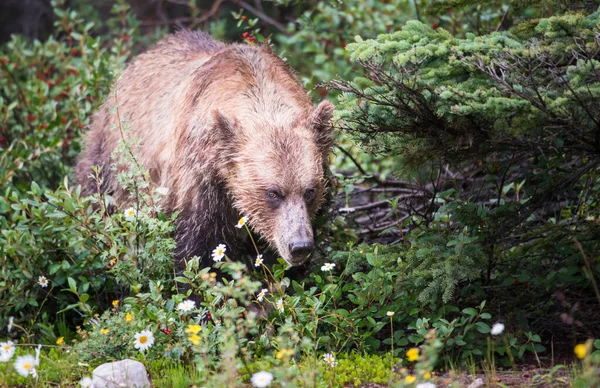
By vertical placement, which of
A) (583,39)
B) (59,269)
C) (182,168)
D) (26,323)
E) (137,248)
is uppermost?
(583,39)

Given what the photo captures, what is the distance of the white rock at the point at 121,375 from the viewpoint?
4.07m

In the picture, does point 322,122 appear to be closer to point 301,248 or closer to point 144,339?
point 301,248

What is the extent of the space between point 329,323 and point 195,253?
1.15 metres

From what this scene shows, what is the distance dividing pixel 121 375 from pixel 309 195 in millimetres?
1808

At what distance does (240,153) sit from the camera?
211 inches

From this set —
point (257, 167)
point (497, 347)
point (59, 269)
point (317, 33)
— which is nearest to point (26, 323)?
point (59, 269)

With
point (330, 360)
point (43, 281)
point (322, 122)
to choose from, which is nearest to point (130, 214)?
point (43, 281)

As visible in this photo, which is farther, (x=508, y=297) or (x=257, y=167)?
(x=257, y=167)

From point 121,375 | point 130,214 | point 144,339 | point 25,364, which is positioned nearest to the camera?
point 25,364

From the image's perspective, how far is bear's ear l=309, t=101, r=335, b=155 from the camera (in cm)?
538

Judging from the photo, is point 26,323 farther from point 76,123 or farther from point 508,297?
point 508,297

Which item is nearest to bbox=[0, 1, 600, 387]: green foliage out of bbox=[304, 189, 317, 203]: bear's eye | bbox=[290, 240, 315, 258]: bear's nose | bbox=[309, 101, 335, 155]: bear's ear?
bbox=[290, 240, 315, 258]: bear's nose

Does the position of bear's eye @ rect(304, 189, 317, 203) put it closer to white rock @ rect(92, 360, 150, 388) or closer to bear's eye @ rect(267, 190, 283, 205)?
bear's eye @ rect(267, 190, 283, 205)

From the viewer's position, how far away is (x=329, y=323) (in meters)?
4.85
